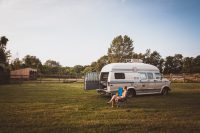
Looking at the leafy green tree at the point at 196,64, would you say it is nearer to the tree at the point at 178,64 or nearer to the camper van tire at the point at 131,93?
the tree at the point at 178,64

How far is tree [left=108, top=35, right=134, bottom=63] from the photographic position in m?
78.2

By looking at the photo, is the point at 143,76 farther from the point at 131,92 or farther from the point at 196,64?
the point at 196,64

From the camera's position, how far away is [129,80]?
17094 mm

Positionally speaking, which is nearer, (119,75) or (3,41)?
(119,75)

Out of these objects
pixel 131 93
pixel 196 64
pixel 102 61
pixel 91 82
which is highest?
pixel 102 61

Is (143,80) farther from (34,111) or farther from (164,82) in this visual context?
(34,111)

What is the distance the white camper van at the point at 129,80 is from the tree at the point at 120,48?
59005 millimetres

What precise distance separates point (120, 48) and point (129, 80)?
62.5m

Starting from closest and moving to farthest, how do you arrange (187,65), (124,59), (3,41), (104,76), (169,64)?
(104,76)
(3,41)
(124,59)
(187,65)
(169,64)

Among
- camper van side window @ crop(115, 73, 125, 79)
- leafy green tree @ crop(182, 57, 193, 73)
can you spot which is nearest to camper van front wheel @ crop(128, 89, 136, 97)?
camper van side window @ crop(115, 73, 125, 79)

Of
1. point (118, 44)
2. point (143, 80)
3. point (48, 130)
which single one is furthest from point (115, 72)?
point (118, 44)

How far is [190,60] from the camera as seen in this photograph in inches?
3531

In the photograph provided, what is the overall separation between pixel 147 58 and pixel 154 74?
66.1m

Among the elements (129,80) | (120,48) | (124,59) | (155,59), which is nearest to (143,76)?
(129,80)
